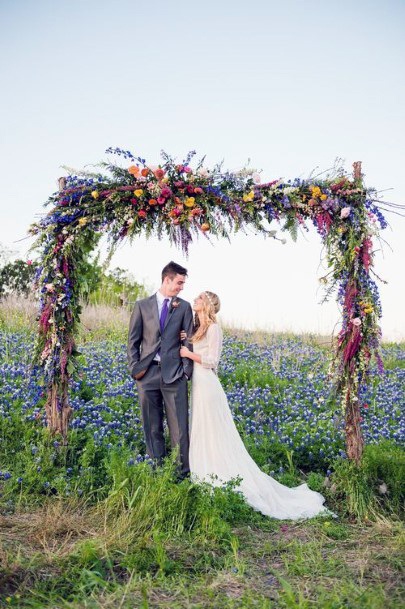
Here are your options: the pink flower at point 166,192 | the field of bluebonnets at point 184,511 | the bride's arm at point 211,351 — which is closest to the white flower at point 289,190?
the pink flower at point 166,192

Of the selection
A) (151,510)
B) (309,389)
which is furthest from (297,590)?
(309,389)

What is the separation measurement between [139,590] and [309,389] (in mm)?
6191

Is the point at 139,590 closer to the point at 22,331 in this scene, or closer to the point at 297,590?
the point at 297,590

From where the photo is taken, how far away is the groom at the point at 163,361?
6.95 metres

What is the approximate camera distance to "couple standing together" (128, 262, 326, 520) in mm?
6855

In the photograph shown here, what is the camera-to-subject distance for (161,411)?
7.15 meters

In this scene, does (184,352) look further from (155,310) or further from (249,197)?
(249,197)

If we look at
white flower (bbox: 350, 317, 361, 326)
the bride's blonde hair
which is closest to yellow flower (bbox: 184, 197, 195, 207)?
the bride's blonde hair

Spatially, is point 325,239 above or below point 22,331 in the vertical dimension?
above

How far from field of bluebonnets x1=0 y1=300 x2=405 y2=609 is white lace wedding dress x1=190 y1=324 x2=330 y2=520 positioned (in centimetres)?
33

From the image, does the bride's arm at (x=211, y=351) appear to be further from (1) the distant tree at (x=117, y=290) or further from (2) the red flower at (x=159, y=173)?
(1) the distant tree at (x=117, y=290)

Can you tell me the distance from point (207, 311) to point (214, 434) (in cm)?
137

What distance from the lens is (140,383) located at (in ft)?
23.1

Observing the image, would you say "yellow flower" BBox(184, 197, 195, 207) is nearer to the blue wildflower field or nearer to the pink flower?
the pink flower
